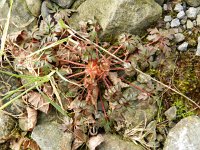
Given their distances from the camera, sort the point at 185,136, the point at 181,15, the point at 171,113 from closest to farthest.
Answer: the point at 185,136, the point at 171,113, the point at 181,15

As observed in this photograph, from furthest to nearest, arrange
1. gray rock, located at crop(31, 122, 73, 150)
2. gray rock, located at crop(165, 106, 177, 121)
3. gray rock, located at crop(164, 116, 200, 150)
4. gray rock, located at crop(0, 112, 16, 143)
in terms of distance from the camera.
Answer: gray rock, located at crop(0, 112, 16, 143)
gray rock, located at crop(31, 122, 73, 150)
gray rock, located at crop(165, 106, 177, 121)
gray rock, located at crop(164, 116, 200, 150)

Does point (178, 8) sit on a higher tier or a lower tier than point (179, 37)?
higher

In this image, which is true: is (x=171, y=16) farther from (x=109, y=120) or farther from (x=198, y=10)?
(x=109, y=120)

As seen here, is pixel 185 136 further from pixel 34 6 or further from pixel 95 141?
pixel 34 6

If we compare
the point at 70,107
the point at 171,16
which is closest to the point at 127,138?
the point at 70,107

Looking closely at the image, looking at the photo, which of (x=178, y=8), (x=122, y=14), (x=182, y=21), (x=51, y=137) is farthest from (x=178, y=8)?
(x=51, y=137)

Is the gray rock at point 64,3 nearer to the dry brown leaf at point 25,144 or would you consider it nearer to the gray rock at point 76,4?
the gray rock at point 76,4

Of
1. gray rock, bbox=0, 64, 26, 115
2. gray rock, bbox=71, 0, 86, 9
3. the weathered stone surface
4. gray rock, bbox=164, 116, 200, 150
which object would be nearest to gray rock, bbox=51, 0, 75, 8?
gray rock, bbox=71, 0, 86, 9

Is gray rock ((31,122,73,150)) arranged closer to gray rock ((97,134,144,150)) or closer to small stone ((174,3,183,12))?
gray rock ((97,134,144,150))
